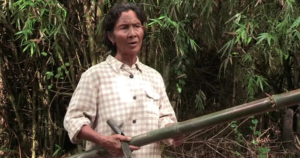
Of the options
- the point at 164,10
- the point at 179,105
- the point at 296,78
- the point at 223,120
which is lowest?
the point at 179,105

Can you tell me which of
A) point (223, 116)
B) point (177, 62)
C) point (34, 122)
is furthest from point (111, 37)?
point (34, 122)

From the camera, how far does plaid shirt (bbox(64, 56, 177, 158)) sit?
1167 mm

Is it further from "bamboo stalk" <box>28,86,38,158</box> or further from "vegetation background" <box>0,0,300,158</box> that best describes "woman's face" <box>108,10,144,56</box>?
"bamboo stalk" <box>28,86,38,158</box>

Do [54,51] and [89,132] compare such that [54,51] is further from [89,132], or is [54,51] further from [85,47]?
[89,132]

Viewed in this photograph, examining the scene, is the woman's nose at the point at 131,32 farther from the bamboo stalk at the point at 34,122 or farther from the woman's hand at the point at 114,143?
the bamboo stalk at the point at 34,122

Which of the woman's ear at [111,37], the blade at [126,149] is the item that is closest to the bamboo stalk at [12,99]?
the woman's ear at [111,37]

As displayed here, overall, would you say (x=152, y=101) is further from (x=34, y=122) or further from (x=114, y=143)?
(x=34, y=122)

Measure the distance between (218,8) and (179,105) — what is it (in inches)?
32.2

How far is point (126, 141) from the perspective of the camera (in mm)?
1088

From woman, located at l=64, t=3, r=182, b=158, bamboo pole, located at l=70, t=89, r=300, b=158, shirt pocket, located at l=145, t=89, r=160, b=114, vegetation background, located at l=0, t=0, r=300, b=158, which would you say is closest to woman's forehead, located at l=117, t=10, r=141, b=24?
woman, located at l=64, t=3, r=182, b=158

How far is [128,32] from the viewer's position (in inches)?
46.8

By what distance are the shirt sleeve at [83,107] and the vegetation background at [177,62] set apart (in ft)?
2.71

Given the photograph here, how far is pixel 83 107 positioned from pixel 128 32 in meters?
0.29

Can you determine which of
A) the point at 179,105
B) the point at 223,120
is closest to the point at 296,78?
the point at 179,105
